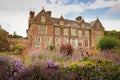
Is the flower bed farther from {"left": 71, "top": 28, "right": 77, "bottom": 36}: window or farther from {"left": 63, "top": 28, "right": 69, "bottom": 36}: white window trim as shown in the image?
{"left": 71, "top": 28, "right": 77, "bottom": 36}: window

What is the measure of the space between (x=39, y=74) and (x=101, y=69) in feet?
8.92

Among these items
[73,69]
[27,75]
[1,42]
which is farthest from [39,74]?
[1,42]

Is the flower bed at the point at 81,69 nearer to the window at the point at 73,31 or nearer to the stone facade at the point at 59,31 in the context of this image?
the stone facade at the point at 59,31

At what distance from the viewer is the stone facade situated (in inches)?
1645

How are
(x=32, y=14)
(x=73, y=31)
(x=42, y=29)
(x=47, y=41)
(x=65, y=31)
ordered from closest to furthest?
(x=42, y=29)
(x=47, y=41)
(x=32, y=14)
(x=65, y=31)
(x=73, y=31)

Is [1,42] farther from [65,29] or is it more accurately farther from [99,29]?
[99,29]

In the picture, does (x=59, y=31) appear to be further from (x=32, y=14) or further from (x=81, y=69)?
(x=81, y=69)

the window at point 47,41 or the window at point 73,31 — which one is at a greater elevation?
the window at point 73,31

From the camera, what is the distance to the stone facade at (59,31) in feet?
137

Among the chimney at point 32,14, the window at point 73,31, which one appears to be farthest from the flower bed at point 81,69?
the window at point 73,31

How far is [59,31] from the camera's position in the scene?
44.7 m

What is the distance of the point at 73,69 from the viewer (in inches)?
310

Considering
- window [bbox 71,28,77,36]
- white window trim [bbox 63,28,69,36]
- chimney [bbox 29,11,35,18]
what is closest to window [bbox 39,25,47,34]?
chimney [bbox 29,11,35,18]

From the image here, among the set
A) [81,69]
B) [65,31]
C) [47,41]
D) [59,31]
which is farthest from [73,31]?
[81,69]
